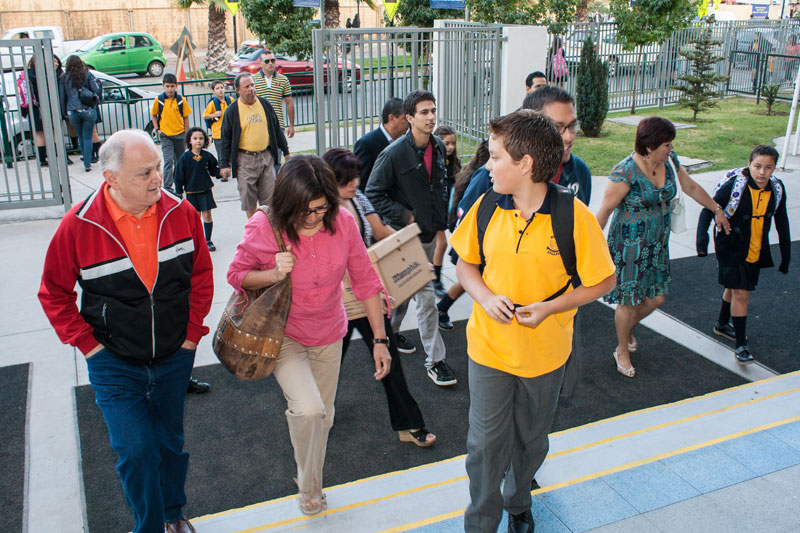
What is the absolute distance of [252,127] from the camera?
8.29 m

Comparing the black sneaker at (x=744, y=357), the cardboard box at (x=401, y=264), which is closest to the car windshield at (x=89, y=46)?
the cardboard box at (x=401, y=264)

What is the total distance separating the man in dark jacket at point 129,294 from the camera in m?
3.08

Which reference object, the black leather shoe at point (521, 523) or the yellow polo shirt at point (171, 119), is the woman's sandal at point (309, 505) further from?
the yellow polo shirt at point (171, 119)

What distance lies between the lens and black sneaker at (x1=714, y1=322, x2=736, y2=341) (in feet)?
20.2

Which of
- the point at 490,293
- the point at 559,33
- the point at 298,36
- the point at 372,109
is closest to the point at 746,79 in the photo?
the point at 559,33

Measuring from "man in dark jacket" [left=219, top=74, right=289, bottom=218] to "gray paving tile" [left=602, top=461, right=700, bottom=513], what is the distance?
5.53 meters

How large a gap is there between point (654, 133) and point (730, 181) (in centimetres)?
121

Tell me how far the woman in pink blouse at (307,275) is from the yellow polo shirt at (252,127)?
196 inches

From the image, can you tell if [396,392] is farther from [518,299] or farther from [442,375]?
[518,299]

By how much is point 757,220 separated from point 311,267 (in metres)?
3.85

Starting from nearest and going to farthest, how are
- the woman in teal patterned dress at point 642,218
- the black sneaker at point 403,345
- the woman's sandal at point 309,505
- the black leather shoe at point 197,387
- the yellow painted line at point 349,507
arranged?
the yellow painted line at point 349,507, the woman's sandal at point 309,505, the woman in teal patterned dress at point 642,218, the black leather shoe at point 197,387, the black sneaker at point 403,345

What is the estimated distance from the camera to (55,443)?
4543mm

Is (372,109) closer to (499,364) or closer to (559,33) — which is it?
(499,364)

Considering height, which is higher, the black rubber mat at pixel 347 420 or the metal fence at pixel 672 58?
the metal fence at pixel 672 58
